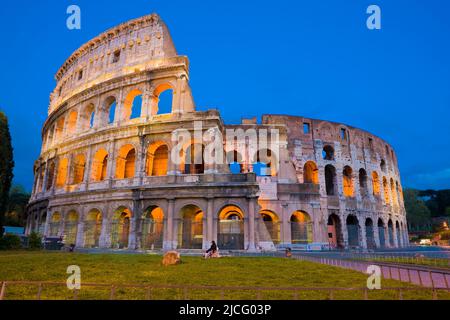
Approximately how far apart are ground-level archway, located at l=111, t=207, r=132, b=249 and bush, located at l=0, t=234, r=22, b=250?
5953 millimetres

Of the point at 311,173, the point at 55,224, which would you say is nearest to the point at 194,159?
the point at 55,224

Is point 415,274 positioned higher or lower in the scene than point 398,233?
lower

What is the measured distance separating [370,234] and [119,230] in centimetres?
2553

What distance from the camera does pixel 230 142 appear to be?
92.4 ft

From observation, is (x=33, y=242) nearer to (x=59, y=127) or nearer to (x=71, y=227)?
(x=71, y=227)

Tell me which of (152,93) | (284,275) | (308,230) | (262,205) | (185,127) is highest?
(152,93)

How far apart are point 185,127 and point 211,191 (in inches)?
212

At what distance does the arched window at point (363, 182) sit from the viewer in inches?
1282

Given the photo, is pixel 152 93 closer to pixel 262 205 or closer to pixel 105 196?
pixel 105 196

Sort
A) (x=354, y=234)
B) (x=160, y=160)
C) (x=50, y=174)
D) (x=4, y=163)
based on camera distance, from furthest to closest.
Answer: (x=354, y=234), (x=50, y=174), (x=160, y=160), (x=4, y=163)

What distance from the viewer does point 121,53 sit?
2689cm

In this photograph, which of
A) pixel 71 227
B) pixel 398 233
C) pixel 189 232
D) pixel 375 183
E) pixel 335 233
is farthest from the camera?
pixel 398 233
